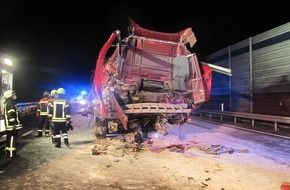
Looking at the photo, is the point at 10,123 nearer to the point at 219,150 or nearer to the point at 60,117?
the point at 60,117

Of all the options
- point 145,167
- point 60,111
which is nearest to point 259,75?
point 60,111

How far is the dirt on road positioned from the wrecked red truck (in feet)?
2.49

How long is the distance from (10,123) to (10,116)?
0.17 metres

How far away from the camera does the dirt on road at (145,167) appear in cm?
490

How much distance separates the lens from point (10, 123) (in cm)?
723

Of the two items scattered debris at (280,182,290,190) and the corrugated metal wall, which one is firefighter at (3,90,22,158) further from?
the corrugated metal wall

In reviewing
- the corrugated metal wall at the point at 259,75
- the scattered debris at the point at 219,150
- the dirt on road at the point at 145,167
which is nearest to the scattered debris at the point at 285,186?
the dirt on road at the point at 145,167

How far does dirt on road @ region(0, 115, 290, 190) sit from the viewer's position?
16.1ft

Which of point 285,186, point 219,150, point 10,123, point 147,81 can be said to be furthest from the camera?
point 147,81

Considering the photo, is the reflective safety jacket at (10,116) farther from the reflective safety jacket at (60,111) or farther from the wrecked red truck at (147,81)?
the wrecked red truck at (147,81)

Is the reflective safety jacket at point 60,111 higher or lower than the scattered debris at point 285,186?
higher

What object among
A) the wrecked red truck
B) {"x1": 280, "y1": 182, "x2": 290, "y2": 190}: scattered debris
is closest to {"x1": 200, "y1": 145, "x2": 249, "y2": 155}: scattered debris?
the wrecked red truck

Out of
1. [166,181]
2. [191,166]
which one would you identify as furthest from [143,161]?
[166,181]

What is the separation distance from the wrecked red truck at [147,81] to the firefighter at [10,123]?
2092mm
